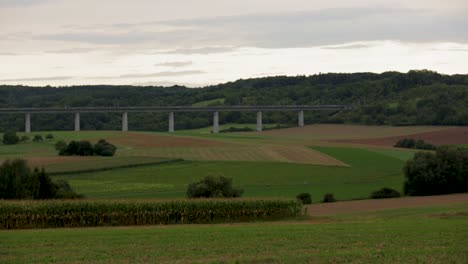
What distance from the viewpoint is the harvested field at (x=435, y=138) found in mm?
120350

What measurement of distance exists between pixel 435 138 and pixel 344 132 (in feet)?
97.0

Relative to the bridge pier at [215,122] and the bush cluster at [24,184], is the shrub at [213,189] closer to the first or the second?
the bush cluster at [24,184]

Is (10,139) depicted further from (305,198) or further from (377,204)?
(377,204)

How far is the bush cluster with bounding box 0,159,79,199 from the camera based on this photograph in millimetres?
53719

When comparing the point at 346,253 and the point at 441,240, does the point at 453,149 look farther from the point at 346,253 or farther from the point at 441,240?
the point at 346,253

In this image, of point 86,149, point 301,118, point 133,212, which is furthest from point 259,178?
point 301,118

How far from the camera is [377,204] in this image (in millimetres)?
58500

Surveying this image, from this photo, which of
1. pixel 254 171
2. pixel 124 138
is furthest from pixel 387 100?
pixel 254 171

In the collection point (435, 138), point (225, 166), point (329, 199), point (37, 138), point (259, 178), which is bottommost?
point (329, 199)

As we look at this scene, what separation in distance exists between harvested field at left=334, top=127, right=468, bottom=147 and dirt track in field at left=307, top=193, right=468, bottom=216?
5499 centimetres

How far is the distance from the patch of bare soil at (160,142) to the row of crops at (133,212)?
6678 cm

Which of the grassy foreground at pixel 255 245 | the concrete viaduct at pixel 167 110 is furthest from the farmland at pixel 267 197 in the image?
the concrete viaduct at pixel 167 110

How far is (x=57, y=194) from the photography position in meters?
55.3

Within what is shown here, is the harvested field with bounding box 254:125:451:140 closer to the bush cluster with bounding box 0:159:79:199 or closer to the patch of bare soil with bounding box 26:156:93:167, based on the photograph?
the patch of bare soil with bounding box 26:156:93:167
